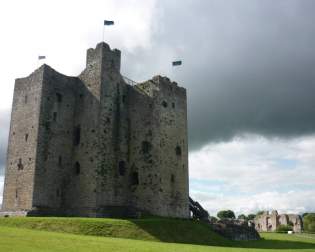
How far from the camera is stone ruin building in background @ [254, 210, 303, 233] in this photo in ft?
286

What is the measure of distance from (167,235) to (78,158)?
13.9 meters

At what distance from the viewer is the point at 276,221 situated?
299ft

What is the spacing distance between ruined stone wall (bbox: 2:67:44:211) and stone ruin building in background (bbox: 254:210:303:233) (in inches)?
2473

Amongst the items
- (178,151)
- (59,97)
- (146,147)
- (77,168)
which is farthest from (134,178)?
(59,97)

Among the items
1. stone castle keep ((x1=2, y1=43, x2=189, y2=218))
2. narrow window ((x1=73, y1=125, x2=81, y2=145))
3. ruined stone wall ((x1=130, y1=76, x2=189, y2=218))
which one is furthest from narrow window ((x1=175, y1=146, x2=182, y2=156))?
narrow window ((x1=73, y1=125, x2=81, y2=145))

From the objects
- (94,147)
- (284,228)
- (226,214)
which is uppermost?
(94,147)

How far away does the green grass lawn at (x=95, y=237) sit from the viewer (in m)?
20.3

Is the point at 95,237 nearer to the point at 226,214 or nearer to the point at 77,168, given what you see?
the point at 77,168

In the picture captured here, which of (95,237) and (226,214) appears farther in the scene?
(226,214)

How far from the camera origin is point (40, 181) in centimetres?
3944

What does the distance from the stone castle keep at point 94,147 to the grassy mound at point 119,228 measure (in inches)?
252

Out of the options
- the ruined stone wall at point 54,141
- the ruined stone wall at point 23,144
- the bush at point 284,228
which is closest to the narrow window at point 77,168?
the ruined stone wall at point 54,141

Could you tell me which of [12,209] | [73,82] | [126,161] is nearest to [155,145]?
[126,161]

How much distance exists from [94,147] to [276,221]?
63.2 meters
